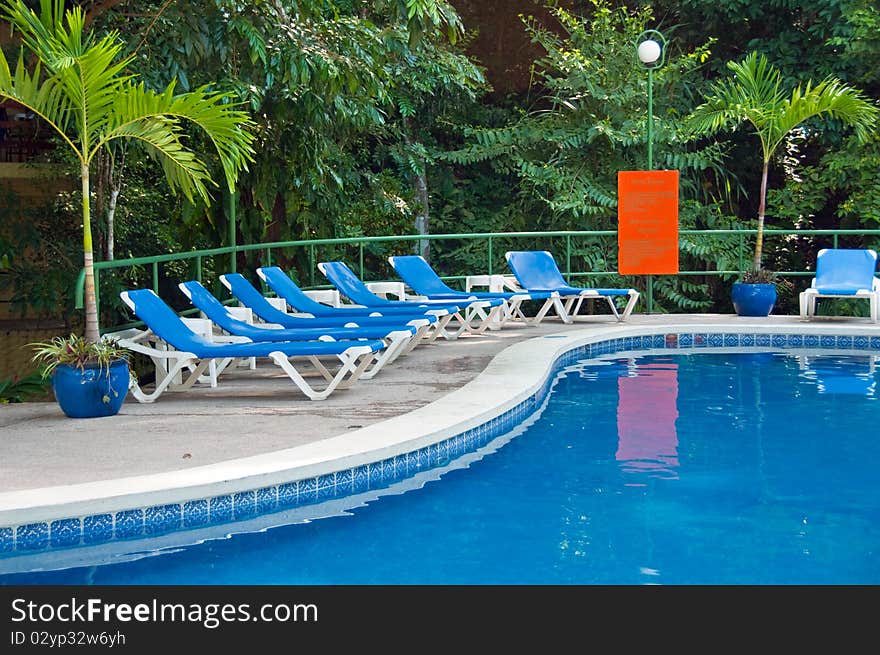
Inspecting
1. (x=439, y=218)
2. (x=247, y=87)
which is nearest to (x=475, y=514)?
(x=247, y=87)

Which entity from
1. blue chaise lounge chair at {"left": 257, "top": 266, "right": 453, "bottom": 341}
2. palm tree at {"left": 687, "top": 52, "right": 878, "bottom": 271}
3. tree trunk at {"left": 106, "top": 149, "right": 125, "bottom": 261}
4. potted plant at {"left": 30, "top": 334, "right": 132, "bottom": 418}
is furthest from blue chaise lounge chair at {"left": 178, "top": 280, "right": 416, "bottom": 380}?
palm tree at {"left": 687, "top": 52, "right": 878, "bottom": 271}

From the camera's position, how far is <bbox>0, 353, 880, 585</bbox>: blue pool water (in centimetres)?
428

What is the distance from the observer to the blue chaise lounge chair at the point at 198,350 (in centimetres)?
703

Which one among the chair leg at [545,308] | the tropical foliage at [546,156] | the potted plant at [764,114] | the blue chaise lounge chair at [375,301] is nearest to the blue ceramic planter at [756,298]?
the potted plant at [764,114]

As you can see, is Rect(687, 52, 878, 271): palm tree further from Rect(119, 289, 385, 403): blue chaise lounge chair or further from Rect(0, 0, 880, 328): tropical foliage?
Rect(119, 289, 385, 403): blue chaise lounge chair

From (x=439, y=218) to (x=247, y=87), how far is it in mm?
8660

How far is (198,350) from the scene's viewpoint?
712 cm

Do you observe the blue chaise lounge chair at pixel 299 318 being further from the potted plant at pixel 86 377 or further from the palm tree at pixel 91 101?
the potted plant at pixel 86 377

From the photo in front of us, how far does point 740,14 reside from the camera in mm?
16422

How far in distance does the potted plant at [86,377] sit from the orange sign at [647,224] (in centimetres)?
741

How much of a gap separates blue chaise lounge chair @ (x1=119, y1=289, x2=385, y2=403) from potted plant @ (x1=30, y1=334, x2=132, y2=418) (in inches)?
25.1

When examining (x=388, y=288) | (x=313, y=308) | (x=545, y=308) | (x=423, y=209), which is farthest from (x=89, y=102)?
(x=423, y=209)
